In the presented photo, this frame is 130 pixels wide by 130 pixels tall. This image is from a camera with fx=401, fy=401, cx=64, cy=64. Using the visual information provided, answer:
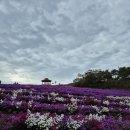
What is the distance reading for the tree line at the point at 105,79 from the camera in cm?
5206

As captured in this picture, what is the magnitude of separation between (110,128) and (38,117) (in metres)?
2.31

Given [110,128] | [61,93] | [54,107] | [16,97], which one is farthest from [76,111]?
[61,93]

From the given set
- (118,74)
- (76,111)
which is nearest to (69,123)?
(76,111)

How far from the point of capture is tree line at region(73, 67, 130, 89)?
52.1 m

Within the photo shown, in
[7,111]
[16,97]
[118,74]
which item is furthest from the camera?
[118,74]

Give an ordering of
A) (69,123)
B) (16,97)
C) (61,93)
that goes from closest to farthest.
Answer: (69,123) → (16,97) → (61,93)

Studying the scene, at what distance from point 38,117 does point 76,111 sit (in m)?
6.69

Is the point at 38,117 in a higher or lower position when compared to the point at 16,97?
lower

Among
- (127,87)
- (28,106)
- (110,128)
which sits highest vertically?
(127,87)

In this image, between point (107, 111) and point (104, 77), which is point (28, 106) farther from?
point (104, 77)

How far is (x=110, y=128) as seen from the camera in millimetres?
12547

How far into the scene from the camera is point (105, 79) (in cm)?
5434

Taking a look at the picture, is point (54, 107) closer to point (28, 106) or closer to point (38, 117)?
point (28, 106)

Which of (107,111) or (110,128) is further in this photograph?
(107,111)
